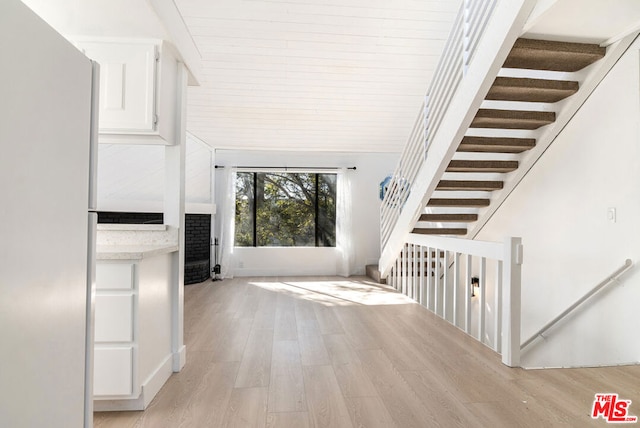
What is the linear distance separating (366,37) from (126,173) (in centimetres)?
368

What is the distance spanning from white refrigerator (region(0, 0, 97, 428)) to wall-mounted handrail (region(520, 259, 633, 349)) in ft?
10.5

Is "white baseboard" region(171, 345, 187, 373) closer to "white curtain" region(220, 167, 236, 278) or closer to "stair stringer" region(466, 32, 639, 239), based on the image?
"stair stringer" region(466, 32, 639, 239)

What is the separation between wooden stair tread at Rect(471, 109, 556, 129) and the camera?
9.68 feet

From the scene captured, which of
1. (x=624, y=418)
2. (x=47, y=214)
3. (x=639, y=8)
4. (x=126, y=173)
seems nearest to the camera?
(x=47, y=214)

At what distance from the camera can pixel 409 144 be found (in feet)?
13.3

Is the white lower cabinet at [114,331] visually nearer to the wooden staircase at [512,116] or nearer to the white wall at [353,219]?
the wooden staircase at [512,116]

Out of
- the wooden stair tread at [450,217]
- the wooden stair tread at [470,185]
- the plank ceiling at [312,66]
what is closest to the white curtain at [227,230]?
the plank ceiling at [312,66]

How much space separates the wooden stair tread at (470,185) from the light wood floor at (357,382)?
1285 millimetres

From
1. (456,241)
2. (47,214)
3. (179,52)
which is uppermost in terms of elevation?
(179,52)

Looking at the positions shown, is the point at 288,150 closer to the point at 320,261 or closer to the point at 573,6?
the point at 320,261

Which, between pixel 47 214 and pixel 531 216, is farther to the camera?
pixel 531 216

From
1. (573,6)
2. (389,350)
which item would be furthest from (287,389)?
(573,6)

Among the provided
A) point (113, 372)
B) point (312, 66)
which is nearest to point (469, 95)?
point (312, 66)

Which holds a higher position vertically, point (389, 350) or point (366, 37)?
point (366, 37)
